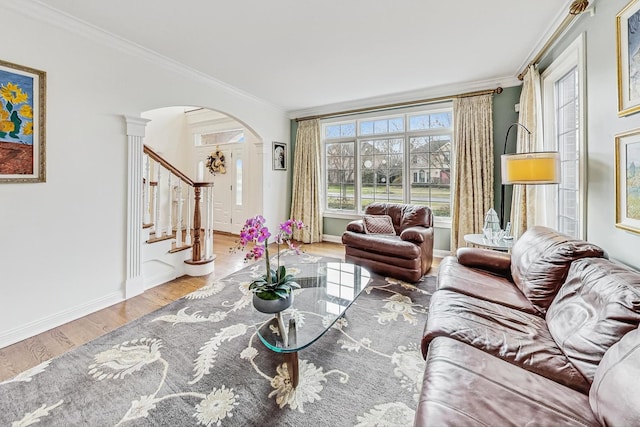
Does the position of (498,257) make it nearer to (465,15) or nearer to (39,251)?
(465,15)

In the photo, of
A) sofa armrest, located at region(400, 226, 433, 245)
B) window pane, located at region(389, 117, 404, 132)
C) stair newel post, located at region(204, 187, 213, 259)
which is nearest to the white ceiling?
window pane, located at region(389, 117, 404, 132)

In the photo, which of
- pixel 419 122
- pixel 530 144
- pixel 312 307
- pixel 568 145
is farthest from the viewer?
pixel 419 122

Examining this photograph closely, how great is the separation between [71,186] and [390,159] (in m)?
4.17

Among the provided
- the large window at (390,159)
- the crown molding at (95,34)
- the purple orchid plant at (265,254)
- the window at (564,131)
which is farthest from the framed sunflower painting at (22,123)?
the window at (564,131)

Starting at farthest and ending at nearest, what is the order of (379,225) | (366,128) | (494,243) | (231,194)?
(231,194)
(366,128)
(379,225)
(494,243)

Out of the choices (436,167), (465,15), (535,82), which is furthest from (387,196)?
(465,15)

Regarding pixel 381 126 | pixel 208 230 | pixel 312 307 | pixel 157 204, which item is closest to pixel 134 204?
pixel 157 204

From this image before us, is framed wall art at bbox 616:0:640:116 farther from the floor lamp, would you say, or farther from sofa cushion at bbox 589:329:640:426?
sofa cushion at bbox 589:329:640:426

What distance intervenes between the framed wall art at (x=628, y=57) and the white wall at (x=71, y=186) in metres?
3.80

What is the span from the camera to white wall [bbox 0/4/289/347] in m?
2.07

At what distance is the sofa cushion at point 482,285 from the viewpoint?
71.8 inches

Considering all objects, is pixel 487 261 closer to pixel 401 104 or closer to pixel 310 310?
pixel 310 310

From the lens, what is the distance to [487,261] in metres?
2.39

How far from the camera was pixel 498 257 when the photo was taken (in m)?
2.39
